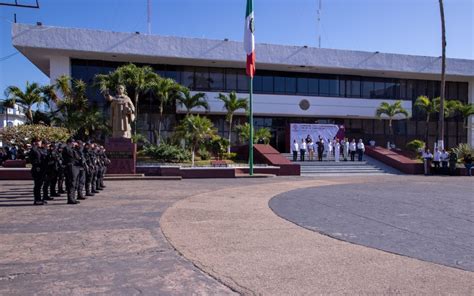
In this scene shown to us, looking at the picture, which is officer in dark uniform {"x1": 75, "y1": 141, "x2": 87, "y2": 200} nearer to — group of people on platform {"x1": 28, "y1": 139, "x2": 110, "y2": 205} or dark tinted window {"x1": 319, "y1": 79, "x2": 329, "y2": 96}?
group of people on platform {"x1": 28, "y1": 139, "x2": 110, "y2": 205}

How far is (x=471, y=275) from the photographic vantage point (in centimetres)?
527

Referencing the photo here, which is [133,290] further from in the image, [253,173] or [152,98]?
[152,98]

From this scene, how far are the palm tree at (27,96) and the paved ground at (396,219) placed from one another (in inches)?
862

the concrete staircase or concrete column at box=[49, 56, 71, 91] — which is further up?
concrete column at box=[49, 56, 71, 91]

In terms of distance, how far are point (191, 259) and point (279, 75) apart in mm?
31948

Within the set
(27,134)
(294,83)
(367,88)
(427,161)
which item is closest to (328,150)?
(427,161)

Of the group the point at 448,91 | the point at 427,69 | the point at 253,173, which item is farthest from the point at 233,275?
the point at 448,91

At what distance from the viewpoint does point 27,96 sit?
1140 inches

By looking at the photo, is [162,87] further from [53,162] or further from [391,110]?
[391,110]

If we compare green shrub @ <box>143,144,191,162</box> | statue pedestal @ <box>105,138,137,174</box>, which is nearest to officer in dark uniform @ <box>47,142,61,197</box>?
statue pedestal @ <box>105,138,137,174</box>

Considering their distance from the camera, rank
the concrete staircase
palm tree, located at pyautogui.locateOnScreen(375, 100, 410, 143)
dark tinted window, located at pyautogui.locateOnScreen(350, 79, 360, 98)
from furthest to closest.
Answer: dark tinted window, located at pyautogui.locateOnScreen(350, 79, 360, 98) → palm tree, located at pyautogui.locateOnScreen(375, 100, 410, 143) → the concrete staircase

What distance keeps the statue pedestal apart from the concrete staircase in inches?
388

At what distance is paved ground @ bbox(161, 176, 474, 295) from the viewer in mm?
4805

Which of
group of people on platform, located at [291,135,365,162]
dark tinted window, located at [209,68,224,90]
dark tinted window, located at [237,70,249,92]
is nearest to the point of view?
group of people on platform, located at [291,135,365,162]
